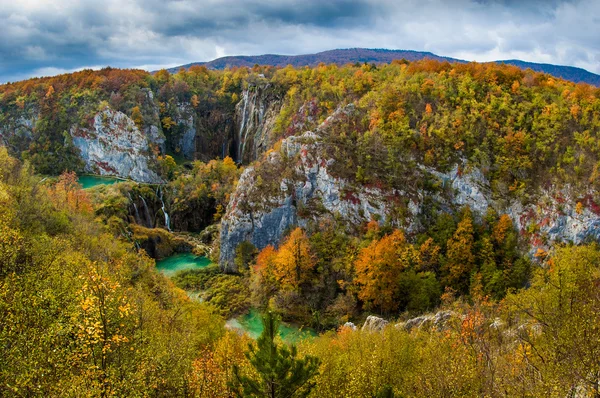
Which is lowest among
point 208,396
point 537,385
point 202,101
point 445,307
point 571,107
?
point 445,307

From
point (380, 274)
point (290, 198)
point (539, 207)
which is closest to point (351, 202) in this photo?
point (290, 198)

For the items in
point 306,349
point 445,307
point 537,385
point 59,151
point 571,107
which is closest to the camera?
point 537,385

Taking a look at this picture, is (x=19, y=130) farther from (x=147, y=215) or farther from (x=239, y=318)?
(x=239, y=318)

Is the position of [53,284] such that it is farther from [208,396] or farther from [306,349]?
[306,349]

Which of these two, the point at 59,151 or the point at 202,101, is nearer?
the point at 59,151

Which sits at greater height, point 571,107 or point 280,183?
point 571,107

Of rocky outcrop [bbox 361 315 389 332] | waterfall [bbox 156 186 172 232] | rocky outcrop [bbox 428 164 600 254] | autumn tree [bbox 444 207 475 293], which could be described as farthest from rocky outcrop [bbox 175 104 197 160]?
rocky outcrop [bbox 361 315 389 332]

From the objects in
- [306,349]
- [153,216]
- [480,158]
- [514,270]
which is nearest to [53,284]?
[306,349]
